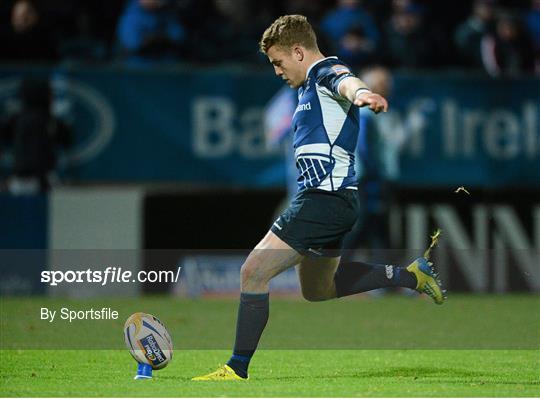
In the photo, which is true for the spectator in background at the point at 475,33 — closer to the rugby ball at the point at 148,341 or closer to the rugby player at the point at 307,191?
the rugby player at the point at 307,191

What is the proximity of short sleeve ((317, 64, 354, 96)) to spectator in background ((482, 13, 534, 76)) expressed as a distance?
8.92 m

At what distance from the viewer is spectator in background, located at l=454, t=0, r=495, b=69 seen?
16.7 metres

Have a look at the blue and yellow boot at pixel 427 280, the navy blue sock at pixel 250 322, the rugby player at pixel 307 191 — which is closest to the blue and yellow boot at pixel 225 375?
the rugby player at pixel 307 191

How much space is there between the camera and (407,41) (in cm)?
1647

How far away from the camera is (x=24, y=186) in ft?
48.1

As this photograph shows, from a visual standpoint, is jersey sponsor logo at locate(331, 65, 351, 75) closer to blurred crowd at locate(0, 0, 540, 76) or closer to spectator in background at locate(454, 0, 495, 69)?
blurred crowd at locate(0, 0, 540, 76)

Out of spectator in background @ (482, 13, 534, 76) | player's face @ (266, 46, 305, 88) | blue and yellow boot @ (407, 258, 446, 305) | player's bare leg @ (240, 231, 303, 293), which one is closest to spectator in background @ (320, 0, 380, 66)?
spectator in background @ (482, 13, 534, 76)

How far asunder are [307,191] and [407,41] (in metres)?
8.75

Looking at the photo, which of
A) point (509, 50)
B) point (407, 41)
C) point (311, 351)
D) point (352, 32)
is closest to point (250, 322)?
point (311, 351)

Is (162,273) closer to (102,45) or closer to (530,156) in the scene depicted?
(102,45)

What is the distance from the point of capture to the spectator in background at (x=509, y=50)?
54.2 feet

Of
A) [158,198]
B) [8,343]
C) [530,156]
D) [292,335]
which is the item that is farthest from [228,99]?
[8,343]

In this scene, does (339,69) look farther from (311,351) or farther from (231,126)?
(231,126)

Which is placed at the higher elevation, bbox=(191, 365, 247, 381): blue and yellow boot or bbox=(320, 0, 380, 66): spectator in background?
bbox=(320, 0, 380, 66): spectator in background
